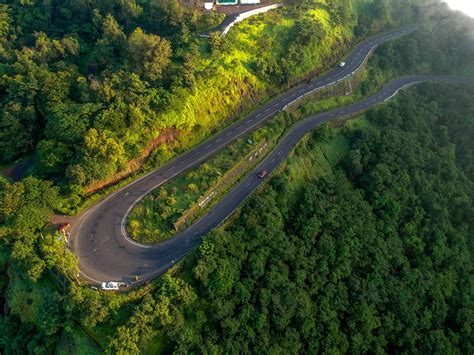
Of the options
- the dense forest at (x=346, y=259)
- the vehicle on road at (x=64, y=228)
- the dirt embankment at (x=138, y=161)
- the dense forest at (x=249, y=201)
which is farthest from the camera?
the dirt embankment at (x=138, y=161)

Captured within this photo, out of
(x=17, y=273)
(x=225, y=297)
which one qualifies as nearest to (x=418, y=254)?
(x=225, y=297)

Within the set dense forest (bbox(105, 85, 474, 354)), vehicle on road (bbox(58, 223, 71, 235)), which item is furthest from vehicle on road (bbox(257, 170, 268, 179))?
vehicle on road (bbox(58, 223, 71, 235))

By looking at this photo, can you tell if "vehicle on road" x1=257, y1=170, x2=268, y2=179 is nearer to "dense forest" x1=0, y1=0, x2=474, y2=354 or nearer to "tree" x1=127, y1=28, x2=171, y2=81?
"dense forest" x1=0, y1=0, x2=474, y2=354

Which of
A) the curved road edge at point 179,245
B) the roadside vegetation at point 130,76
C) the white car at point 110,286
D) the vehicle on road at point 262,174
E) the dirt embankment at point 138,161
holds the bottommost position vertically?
the white car at point 110,286

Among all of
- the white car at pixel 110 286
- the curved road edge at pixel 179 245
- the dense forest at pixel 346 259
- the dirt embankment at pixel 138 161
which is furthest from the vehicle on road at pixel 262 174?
the white car at pixel 110 286

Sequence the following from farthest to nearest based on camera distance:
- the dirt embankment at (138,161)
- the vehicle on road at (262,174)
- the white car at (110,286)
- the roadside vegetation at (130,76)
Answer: the vehicle on road at (262,174) → the dirt embankment at (138,161) → the roadside vegetation at (130,76) → the white car at (110,286)

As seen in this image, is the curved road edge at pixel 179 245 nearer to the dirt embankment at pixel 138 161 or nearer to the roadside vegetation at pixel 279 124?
the roadside vegetation at pixel 279 124
